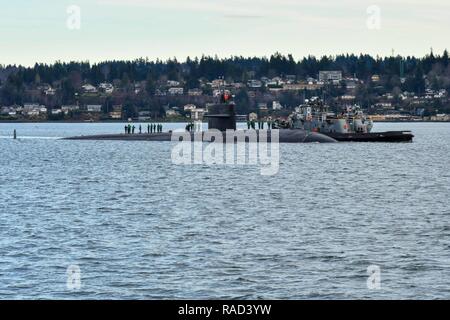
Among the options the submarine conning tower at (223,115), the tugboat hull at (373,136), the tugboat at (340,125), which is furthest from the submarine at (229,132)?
the tugboat at (340,125)

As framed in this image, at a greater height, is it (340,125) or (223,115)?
(223,115)

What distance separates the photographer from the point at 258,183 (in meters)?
67.6

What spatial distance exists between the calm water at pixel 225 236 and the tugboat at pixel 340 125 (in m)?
57.6

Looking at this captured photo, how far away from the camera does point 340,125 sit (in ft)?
443

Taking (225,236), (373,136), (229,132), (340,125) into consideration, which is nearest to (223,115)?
(229,132)

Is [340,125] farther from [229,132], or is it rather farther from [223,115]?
[223,115]

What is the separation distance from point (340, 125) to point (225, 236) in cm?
10040

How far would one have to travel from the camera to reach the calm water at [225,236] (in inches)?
1033

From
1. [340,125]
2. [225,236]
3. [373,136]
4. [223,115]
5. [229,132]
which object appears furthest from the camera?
[340,125]

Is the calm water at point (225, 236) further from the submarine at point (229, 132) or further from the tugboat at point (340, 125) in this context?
the tugboat at point (340, 125)

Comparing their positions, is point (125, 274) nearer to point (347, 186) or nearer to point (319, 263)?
point (319, 263)

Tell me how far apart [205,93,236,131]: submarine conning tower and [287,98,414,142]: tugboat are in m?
17.9
